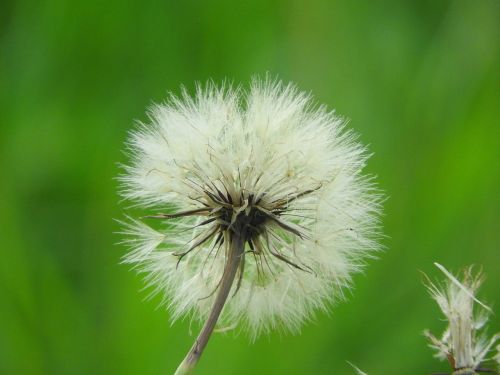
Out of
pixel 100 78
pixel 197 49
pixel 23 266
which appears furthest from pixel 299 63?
pixel 23 266

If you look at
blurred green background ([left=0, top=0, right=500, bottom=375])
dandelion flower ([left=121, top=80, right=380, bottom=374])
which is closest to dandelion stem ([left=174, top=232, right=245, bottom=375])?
dandelion flower ([left=121, top=80, right=380, bottom=374])

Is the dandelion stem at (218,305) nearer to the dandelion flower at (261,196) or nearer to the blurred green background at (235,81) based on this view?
the dandelion flower at (261,196)

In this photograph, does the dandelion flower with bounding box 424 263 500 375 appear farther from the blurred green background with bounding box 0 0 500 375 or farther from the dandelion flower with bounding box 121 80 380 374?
the blurred green background with bounding box 0 0 500 375

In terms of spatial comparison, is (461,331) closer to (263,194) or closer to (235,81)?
(263,194)

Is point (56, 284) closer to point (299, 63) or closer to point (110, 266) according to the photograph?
point (110, 266)

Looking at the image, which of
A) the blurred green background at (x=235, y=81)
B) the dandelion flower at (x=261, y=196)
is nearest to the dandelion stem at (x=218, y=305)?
the dandelion flower at (x=261, y=196)

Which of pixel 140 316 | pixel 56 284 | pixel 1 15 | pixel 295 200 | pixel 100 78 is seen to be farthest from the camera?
pixel 1 15

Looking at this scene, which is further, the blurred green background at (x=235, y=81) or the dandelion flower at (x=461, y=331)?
the blurred green background at (x=235, y=81)
